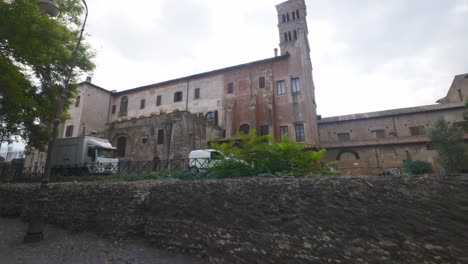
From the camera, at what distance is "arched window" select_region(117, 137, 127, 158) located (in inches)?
843

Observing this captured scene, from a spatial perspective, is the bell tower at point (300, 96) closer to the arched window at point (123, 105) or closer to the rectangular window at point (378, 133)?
the rectangular window at point (378, 133)

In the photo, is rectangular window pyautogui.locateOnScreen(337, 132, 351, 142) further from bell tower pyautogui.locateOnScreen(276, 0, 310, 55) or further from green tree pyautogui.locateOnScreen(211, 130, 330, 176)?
green tree pyautogui.locateOnScreen(211, 130, 330, 176)

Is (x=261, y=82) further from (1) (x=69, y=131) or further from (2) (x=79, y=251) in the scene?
(1) (x=69, y=131)

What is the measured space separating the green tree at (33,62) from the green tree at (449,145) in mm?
28946

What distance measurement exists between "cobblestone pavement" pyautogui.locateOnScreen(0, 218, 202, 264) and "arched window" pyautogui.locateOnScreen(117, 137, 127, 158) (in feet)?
48.4

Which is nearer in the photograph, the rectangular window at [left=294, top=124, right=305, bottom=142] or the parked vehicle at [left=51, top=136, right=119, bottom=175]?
the parked vehicle at [left=51, top=136, right=119, bottom=175]

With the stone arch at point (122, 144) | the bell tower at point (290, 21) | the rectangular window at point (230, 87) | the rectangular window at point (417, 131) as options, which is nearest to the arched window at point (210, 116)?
the rectangular window at point (230, 87)

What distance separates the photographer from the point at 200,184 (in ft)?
18.0

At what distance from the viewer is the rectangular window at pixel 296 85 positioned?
2488 centimetres

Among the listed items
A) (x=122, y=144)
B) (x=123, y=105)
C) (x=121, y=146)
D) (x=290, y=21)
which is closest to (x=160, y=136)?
(x=122, y=144)

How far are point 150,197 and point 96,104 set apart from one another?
31332 millimetres

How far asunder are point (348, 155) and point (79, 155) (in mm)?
26723

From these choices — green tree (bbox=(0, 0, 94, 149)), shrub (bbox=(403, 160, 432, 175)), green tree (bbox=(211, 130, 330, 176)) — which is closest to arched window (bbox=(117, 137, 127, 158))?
green tree (bbox=(0, 0, 94, 149))

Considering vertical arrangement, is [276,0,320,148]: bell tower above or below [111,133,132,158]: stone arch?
above
